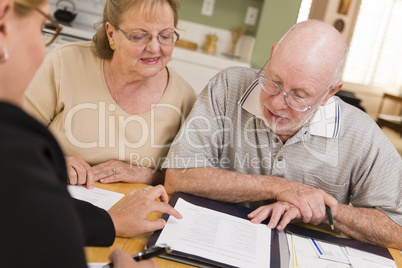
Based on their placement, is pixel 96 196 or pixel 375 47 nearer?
pixel 96 196

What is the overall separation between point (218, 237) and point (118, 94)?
0.81 m

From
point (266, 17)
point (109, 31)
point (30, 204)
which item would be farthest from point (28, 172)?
point (266, 17)

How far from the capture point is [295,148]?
1.51m

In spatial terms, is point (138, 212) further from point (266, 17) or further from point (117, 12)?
point (266, 17)

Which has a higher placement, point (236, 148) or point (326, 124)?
point (326, 124)

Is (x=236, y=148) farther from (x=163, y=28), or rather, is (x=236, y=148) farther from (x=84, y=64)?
(x=84, y=64)

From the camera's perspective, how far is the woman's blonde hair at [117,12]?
4.89 ft

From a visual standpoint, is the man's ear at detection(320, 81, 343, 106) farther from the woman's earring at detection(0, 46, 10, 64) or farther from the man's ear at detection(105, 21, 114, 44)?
the woman's earring at detection(0, 46, 10, 64)

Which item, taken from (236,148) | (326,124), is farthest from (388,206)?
(236,148)

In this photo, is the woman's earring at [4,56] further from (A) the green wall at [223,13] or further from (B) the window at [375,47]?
(B) the window at [375,47]

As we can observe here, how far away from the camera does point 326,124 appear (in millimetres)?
1508

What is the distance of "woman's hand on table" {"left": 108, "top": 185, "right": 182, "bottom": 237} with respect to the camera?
105 cm

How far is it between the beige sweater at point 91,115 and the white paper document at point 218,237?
0.45 metres

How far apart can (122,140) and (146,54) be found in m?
0.36
